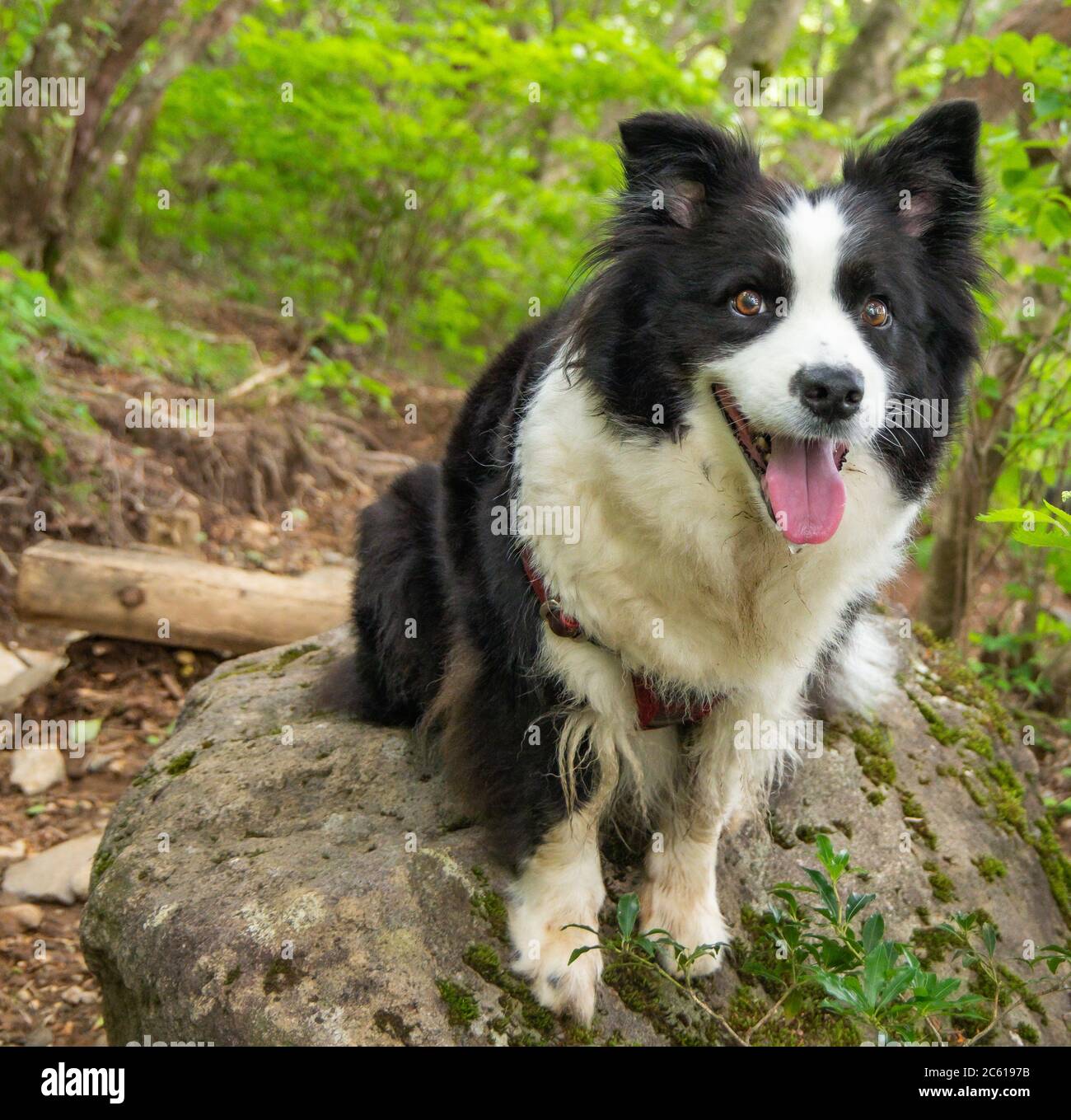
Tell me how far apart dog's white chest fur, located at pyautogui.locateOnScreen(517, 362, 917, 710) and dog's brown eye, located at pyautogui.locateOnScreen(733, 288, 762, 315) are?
197 mm

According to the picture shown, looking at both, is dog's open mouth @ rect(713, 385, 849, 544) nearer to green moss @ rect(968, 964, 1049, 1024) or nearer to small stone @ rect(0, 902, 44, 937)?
green moss @ rect(968, 964, 1049, 1024)

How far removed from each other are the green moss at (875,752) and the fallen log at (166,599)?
2.08 m

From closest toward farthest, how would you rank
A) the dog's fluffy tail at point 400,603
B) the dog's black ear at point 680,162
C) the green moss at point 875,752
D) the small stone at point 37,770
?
the dog's black ear at point 680,162 → the dog's fluffy tail at point 400,603 → the green moss at point 875,752 → the small stone at point 37,770

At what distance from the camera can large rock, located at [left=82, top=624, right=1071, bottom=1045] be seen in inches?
89.7

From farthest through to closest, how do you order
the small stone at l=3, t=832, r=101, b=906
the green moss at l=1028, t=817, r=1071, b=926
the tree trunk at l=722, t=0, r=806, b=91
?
the tree trunk at l=722, t=0, r=806, b=91, the small stone at l=3, t=832, r=101, b=906, the green moss at l=1028, t=817, r=1071, b=926

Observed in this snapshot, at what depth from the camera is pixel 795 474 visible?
213 centimetres

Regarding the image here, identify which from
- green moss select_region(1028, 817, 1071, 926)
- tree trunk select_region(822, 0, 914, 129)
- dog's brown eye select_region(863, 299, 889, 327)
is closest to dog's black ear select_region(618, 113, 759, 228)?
dog's brown eye select_region(863, 299, 889, 327)

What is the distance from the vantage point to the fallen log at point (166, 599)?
4.31 m

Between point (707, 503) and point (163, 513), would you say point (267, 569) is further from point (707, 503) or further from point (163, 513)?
point (707, 503)

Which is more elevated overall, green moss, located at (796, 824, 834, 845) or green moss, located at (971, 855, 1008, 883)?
green moss, located at (796, 824, 834, 845)

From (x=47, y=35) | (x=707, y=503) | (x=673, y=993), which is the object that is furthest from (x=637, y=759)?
(x=47, y=35)

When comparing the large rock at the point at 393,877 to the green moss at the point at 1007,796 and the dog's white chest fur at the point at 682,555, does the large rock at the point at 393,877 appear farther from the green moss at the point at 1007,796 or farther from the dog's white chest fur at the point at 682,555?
the dog's white chest fur at the point at 682,555

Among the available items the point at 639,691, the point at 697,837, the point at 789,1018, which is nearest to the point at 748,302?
the point at 639,691

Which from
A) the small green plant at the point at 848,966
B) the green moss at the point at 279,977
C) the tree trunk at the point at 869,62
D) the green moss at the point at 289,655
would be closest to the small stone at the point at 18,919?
the green moss at the point at 289,655
